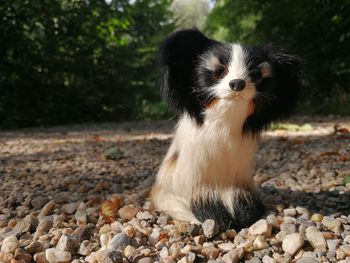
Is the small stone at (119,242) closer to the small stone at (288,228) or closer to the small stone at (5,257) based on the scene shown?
the small stone at (5,257)

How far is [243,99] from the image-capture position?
1955 millimetres

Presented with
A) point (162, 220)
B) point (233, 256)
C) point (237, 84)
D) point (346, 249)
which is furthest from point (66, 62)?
point (346, 249)

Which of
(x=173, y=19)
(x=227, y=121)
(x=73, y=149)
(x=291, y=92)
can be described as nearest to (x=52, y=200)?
(x=227, y=121)

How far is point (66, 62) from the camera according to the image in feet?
30.1

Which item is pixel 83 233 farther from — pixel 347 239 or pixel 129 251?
pixel 347 239

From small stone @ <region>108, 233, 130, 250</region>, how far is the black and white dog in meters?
0.40

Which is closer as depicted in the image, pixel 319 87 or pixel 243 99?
pixel 243 99

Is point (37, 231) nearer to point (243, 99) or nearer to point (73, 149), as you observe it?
point (243, 99)

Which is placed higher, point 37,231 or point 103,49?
point 103,49

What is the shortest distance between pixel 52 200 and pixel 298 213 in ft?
4.89

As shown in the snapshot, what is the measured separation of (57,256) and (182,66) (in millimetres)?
1049

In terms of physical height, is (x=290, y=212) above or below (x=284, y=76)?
below

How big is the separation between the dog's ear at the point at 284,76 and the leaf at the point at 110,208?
1088 millimetres

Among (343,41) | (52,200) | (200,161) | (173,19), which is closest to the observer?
(200,161)
